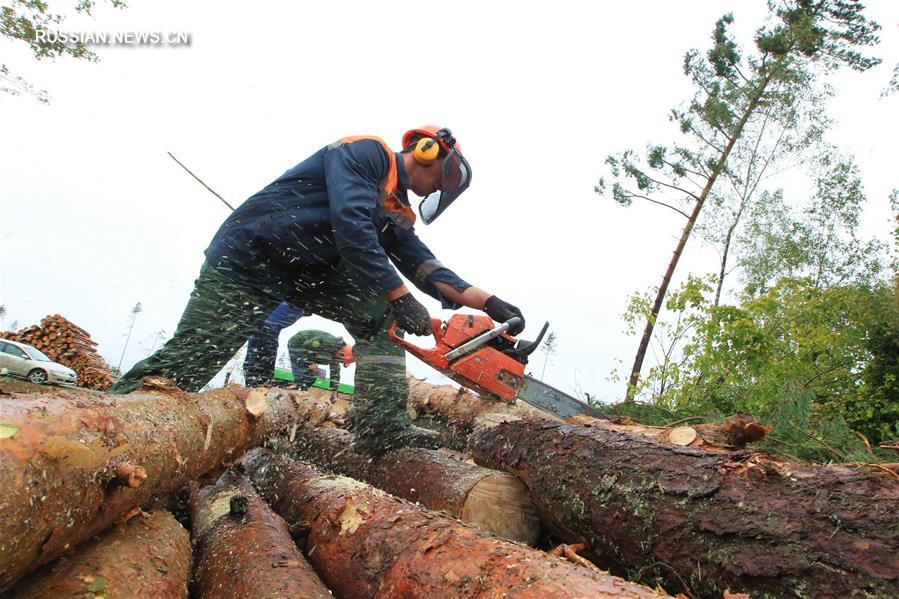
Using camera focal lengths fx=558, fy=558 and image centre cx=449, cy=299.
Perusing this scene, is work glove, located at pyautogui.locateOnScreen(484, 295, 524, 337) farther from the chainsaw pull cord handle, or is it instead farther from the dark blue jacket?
the dark blue jacket

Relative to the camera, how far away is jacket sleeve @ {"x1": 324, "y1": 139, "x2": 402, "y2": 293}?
9.64ft

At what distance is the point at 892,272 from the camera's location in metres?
16.7

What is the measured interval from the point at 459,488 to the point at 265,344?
2992 mm

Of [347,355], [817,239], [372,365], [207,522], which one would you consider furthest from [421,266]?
[817,239]

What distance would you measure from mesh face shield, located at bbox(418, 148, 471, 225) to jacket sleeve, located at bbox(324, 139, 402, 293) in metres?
0.40

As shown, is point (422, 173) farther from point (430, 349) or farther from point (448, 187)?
point (430, 349)

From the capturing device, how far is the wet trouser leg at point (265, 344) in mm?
4816

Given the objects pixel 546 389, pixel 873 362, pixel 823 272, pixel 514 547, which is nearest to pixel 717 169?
pixel 873 362

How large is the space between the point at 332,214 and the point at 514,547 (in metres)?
1.99

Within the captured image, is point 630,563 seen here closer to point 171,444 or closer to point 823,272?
point 171,444

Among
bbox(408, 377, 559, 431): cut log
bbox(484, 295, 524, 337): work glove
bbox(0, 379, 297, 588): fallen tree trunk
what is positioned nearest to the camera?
bbox(0, 379, 297, 588): fallen tree trunk

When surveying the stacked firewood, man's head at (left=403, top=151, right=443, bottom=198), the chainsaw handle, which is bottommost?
the stacked firewood

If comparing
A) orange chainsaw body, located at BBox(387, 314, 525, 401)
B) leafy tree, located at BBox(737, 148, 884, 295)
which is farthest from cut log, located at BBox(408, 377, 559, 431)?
leafy tree, located at BBox(737, 148, 884, 295)

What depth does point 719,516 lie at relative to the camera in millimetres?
1654
